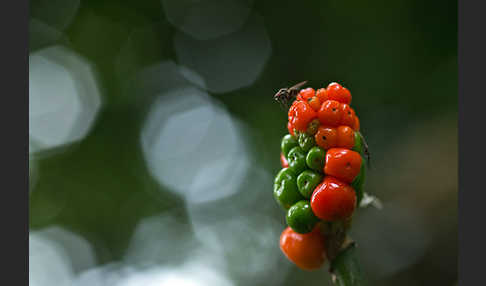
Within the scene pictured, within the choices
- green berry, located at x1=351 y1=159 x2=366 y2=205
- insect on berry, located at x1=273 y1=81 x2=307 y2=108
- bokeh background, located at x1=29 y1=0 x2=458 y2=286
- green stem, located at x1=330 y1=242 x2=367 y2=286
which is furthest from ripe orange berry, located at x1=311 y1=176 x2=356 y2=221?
bokeh background, located at x1=29 y1=0 x2=458 y2=286

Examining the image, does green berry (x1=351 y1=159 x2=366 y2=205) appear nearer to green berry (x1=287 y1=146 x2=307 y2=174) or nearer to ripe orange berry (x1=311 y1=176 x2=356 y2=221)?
ripe orange berry (x1=311 y1=176 x2=356 y2=221)

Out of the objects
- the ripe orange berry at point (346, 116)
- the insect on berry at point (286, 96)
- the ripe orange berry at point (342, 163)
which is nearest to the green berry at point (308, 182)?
the ripe orange berry at point (342, 163)

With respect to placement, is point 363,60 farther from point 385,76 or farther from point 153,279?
point 153,279

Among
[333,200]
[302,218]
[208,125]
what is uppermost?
[333,200]

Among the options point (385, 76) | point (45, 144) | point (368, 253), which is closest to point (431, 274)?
point (368, 253)

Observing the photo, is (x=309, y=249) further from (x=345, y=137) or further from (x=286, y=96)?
(x=286, y=96)

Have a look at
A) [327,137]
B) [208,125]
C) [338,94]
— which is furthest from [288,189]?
[208,125]
